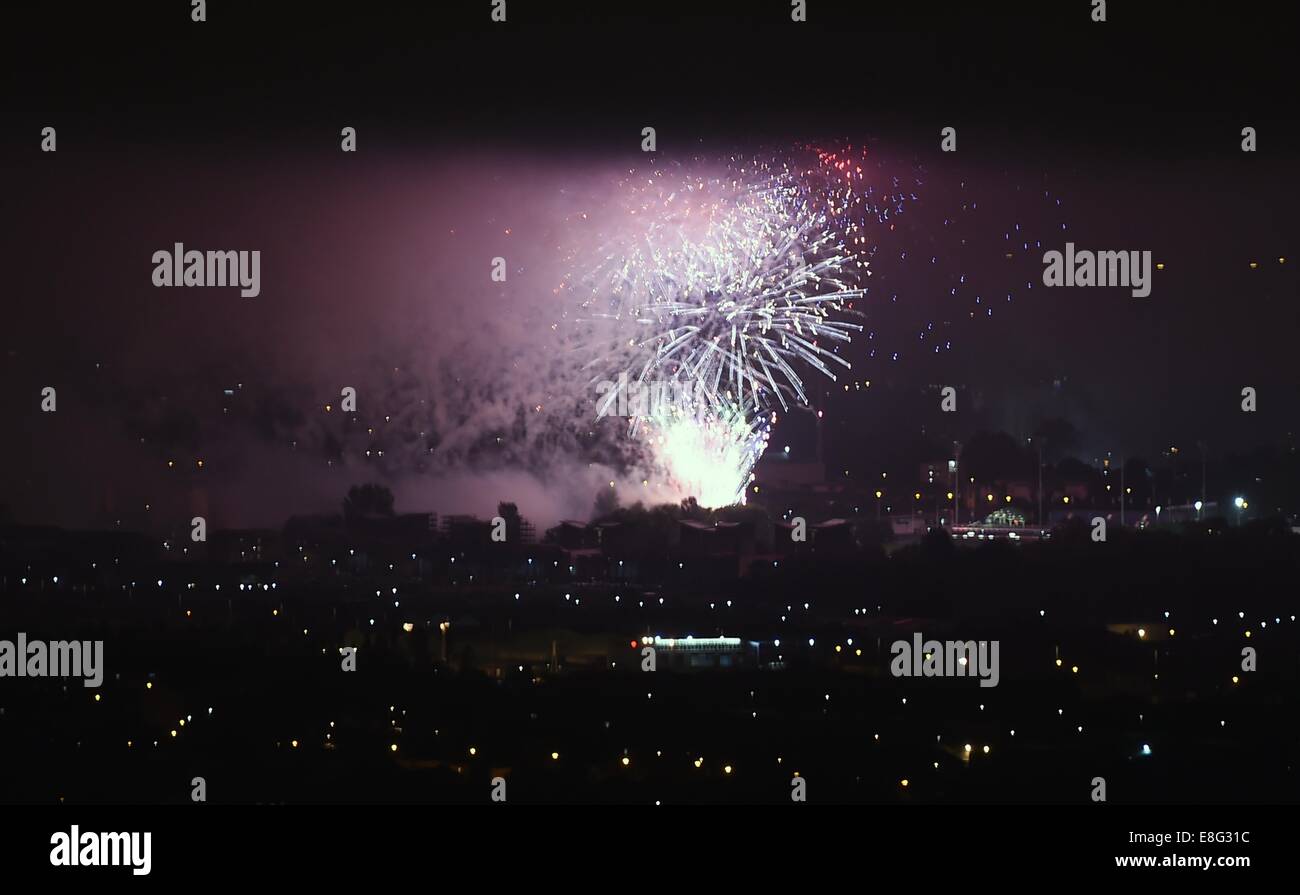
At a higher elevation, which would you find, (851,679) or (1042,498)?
(1042,498)

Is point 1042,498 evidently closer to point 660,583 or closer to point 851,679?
point 660,583

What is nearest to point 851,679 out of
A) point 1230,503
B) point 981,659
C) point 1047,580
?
point 981,659

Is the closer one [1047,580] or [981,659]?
[981,659]
